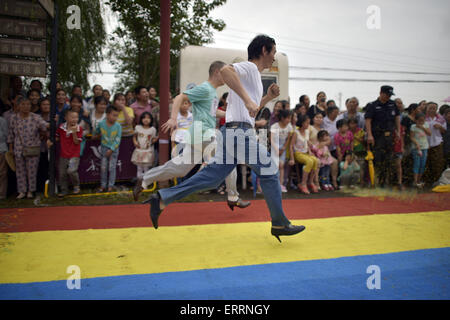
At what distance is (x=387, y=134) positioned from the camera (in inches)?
281

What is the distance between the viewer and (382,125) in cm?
716

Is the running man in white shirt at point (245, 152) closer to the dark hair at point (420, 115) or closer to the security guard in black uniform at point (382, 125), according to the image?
the security guard in black uniform at point (382, 125)

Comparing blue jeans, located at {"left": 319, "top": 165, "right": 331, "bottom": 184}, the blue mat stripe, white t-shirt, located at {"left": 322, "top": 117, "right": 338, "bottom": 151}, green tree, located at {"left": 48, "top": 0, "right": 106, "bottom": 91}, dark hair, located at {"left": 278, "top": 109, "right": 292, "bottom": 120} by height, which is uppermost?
green tree, located at {"left": 48, "top": 0, "right": 106, "bottom": 91}

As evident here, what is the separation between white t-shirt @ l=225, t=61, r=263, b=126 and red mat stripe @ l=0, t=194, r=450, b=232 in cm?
163

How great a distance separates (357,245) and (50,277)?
2756 mm

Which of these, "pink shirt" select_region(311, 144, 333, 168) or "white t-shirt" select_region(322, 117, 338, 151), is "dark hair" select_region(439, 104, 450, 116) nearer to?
"white t-shirt" select_region(322, 117, 338, 151)

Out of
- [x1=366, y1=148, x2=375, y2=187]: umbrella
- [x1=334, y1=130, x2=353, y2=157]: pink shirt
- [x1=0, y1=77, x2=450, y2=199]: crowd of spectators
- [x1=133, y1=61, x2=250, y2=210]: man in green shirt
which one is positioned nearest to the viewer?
[x1=133, y1=61, x2=250, y2=210]: man in green shirt

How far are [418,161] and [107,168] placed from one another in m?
7.22

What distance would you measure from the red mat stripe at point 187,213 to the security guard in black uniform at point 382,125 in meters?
1.63

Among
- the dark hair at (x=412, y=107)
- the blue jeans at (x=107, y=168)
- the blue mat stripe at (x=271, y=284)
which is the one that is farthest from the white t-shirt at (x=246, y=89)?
the dark hair at (x=412, y=107)

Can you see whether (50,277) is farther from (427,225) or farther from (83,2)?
(83,2)

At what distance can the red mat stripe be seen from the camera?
4035 mm

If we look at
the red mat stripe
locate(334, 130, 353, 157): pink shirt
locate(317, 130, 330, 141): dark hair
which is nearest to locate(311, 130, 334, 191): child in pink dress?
locate(317, 130, 330, 141): dark hair

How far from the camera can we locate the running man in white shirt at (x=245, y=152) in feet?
10.2
